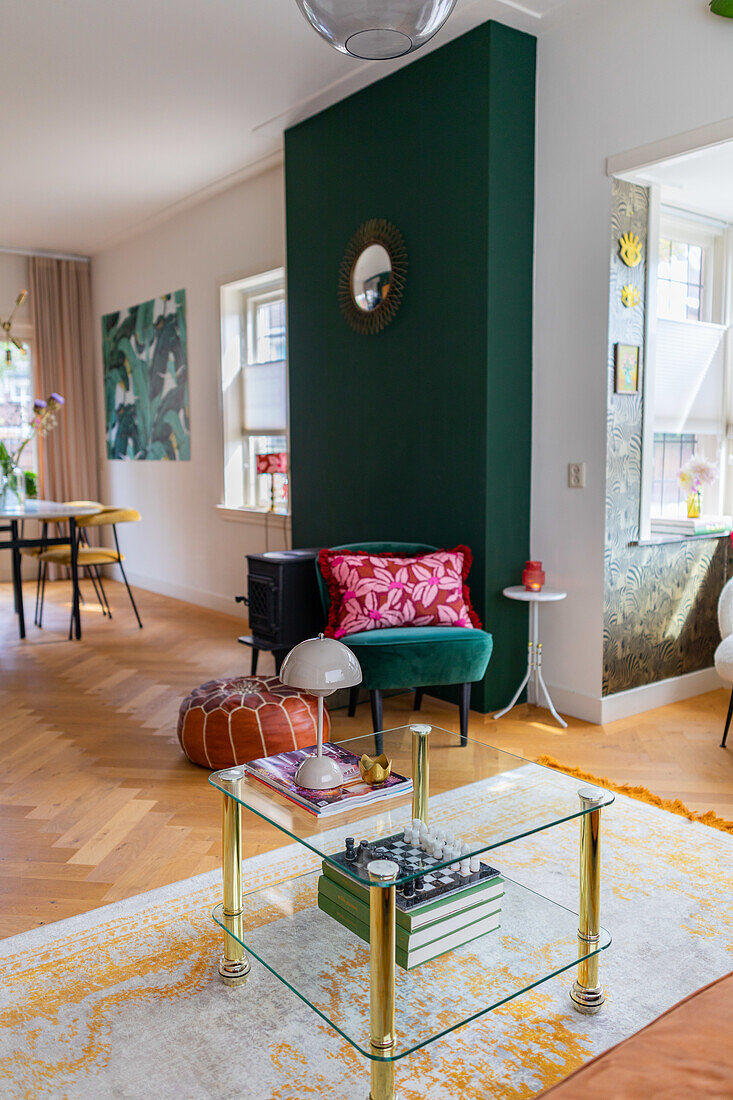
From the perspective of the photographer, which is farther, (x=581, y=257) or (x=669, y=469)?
(x=669, y=469)

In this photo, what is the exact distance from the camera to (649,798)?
9.55ft

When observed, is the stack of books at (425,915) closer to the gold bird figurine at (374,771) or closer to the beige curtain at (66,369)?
the gold bird figurine at (374,771)

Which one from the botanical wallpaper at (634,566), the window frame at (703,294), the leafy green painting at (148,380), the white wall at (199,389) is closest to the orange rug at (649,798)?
the botanical wallpaper at (634,566)

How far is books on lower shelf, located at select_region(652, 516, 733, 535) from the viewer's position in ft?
13.1

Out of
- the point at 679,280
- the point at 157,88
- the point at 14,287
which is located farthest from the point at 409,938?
the point at 14,287

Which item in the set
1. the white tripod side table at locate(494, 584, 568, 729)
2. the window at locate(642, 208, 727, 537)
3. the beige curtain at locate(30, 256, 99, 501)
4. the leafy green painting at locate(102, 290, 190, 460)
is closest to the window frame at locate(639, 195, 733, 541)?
the window at locate(642, 208, 727, 537)

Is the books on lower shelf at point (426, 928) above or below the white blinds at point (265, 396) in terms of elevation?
below

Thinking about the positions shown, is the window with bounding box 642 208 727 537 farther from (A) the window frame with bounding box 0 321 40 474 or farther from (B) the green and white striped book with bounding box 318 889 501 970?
(A) the window frame with bounding box 0 321 40 474

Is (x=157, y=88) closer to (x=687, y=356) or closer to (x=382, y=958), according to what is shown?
(x=687, y=356)

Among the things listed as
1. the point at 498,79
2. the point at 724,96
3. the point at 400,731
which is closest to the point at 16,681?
the point at 400,731

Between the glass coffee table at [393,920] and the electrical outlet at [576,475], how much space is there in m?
1.88

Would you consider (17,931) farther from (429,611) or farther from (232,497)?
(232,497)

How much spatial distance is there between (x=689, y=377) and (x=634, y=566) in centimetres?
104

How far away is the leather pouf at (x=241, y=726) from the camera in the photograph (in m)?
3.10
